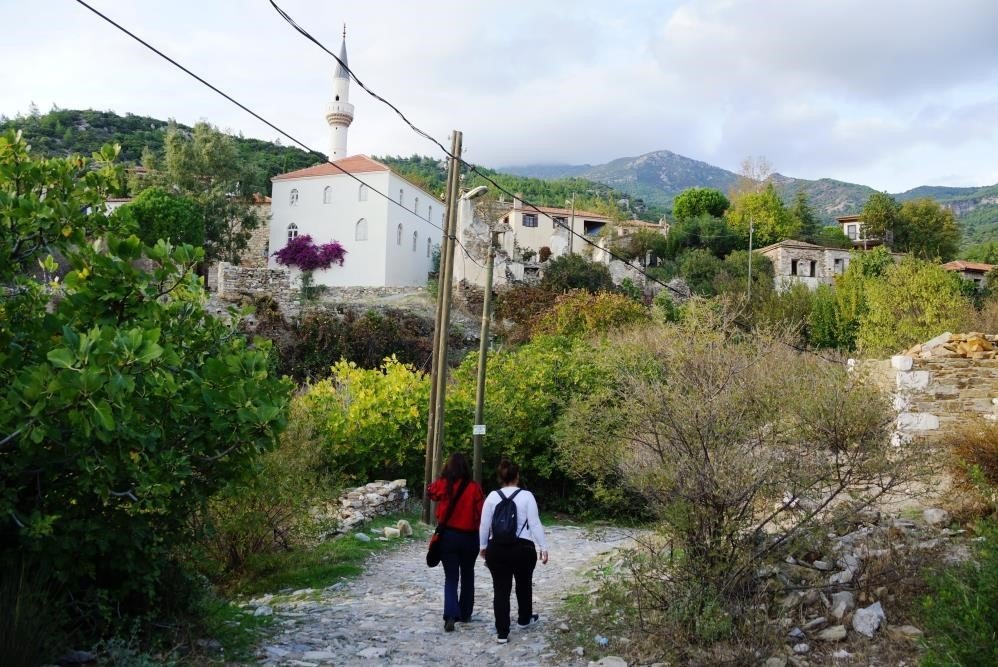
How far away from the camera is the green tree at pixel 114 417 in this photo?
441 cm

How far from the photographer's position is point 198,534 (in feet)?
18.9

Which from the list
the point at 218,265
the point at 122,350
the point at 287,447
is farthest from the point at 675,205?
the point at 122,350

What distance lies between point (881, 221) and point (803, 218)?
5.46m

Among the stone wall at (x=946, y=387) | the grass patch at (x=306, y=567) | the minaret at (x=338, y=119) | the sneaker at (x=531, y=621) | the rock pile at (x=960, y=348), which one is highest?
the minaret at (x=338, y=119)

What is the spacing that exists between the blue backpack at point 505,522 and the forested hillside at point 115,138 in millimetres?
A: 48037

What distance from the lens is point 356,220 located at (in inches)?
1660

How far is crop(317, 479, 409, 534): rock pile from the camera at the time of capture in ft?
40.1

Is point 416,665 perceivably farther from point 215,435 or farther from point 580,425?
point 580,425

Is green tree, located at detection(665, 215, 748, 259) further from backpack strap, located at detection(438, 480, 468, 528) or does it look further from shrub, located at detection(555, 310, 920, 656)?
backpack strap, located at detection(438, 480, 468, 528)

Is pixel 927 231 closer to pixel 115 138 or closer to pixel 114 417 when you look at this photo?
pixel 114 417

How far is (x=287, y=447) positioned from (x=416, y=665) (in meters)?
3.60

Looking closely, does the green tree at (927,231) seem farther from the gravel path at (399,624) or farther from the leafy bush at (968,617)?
the leafy bush at (968,617)

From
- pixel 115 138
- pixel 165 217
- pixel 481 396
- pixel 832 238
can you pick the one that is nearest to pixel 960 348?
pixel 481 396

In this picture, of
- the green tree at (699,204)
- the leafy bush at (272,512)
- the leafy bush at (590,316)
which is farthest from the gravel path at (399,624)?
the green tree at (699,204)
